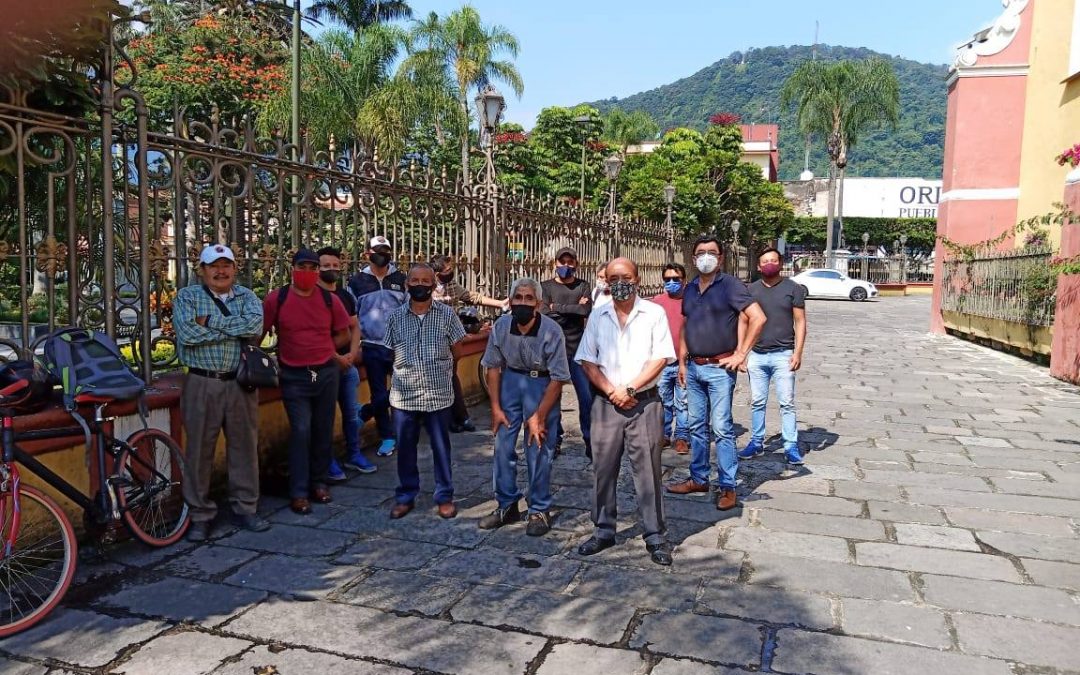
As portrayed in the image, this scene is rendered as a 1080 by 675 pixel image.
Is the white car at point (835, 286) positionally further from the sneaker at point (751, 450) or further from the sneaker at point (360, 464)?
the sneaker at point (360, 464)

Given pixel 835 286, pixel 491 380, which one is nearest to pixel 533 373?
pixel 491 380

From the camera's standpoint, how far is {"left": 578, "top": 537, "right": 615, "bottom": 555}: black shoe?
15.0ft

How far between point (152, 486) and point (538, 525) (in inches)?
85.8

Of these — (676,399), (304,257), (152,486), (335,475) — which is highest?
(304,257)

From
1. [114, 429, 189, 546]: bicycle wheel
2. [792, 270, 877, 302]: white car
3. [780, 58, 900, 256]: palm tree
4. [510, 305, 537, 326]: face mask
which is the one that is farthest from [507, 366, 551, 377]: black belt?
[780, 58, 900, 256]: palm tree

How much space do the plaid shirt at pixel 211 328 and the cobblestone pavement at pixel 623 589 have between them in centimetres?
103

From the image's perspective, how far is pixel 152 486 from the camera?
181 inches

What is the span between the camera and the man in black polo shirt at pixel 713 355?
546 cm

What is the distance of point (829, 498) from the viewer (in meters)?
5.77

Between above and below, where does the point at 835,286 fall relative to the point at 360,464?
above

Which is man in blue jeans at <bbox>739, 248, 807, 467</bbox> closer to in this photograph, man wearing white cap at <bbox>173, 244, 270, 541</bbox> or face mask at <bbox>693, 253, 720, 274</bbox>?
face mask at <bbox>693, 253, 720, 274</bbox>

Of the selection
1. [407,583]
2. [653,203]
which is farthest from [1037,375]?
[653,203]

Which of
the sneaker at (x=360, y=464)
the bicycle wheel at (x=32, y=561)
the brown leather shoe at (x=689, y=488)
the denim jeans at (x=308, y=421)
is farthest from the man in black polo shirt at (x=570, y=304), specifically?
the bicycle wheel at (x=32, y=561)

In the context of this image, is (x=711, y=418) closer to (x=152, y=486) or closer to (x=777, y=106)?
(x=152, y=486)
